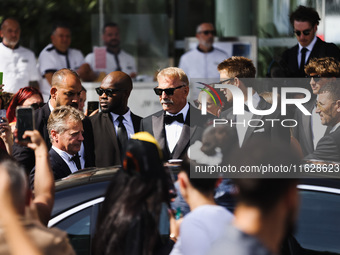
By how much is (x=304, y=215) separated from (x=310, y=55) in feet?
12.7

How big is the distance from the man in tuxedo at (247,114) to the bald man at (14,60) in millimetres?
4361

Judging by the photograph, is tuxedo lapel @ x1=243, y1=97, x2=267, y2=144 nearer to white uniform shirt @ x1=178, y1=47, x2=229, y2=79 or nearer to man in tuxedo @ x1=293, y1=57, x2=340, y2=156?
man in tuxedo @ x1=293, y1=57, x2=340, y2=156

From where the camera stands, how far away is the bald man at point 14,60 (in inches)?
393

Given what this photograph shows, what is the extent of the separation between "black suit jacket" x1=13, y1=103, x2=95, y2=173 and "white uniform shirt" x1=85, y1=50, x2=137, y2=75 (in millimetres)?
4255

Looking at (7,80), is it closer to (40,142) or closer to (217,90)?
(217,90)

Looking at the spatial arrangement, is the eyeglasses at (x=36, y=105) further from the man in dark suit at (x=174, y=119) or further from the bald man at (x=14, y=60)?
the bald man at (x=14, y=60)

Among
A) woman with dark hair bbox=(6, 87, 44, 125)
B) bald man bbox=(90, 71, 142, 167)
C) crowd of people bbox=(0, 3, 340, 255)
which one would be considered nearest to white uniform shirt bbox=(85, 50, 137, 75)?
crowd of people bbox=(0, 3, 340, 255)

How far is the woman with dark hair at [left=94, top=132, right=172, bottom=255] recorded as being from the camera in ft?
11.5

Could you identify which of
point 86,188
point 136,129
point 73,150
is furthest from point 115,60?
point 86,188

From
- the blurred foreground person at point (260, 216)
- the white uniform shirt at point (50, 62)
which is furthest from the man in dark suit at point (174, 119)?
the white uniform shirt at point (50, 62)

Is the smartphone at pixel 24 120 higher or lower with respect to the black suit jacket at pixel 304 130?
higher

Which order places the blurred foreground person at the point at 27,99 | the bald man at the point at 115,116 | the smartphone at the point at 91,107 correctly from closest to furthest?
1. the bald man at the point at 115,116
2. the blurred foreground person at the point at 27,99
3. the smartphone at the point at 91,107

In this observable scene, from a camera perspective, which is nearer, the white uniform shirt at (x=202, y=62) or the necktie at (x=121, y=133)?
the necktie at (x=121, y=133)

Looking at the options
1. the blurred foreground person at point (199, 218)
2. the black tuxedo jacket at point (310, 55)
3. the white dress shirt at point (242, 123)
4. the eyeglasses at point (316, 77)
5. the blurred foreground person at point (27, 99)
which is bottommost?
the blurred foreground person at point (199, 218)
